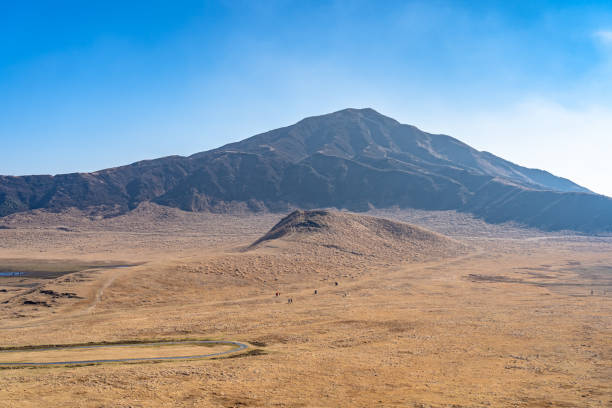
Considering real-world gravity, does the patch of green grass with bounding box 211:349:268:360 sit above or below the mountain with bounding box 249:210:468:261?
below

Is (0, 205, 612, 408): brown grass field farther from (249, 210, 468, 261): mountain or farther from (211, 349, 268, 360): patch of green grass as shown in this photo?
(249, 210, 468, 261): mountain

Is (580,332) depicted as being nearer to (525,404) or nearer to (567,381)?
(567,381)

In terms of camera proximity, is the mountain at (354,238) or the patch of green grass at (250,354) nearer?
the patch of green grass at (250,354)

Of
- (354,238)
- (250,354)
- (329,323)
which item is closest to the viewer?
(250,354)

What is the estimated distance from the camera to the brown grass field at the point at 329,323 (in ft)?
80.5

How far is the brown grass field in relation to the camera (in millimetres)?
24531

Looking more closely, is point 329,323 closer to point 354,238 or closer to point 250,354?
point 250,354

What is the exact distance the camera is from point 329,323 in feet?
140

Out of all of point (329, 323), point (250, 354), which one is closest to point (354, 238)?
point (329, 323)

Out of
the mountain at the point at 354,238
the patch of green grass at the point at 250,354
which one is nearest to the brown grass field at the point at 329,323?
the patch of green grass at the point at 250,354

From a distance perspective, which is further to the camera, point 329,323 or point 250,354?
point 329,323

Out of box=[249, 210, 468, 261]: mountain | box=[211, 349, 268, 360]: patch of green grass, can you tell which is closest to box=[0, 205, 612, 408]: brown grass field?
box=[211, 349, 268, 360]: patch of green grass

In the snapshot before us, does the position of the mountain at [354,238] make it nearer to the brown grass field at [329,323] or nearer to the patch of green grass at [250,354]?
the brown grass field at [329,323]

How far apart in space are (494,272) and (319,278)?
117ft
